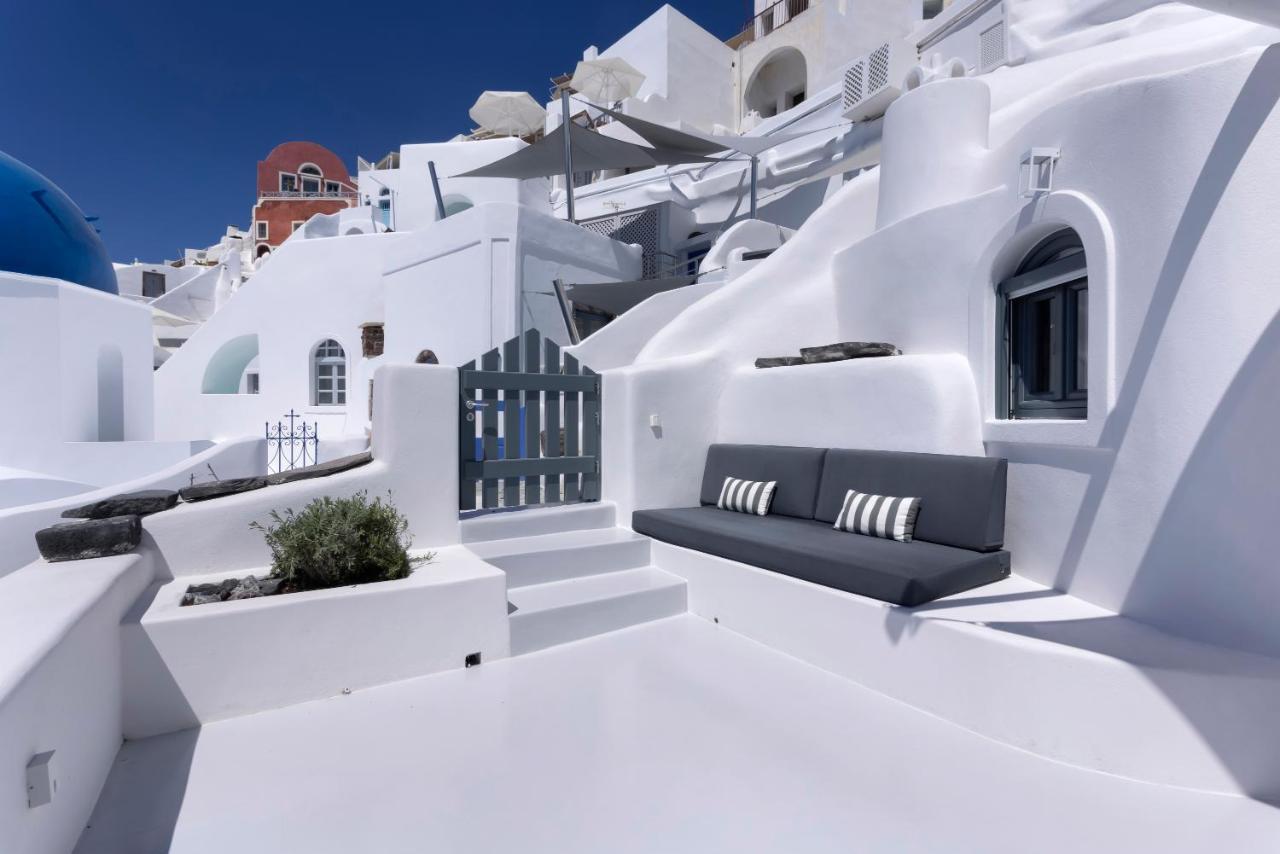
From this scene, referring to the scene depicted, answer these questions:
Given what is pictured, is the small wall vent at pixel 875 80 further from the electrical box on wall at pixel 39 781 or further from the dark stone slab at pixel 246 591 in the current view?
the electrical box on wall at pixel 39 781

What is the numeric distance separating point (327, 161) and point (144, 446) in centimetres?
3253

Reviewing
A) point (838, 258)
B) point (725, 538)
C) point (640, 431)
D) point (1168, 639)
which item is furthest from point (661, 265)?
point (1168, 639)

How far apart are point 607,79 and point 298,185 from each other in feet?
82.6

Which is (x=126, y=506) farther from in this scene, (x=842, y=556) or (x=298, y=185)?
(x=298, y=185)

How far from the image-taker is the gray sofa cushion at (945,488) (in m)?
4.19

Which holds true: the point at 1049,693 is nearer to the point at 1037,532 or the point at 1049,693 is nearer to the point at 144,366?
the point at 1037,532

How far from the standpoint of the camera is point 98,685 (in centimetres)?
283

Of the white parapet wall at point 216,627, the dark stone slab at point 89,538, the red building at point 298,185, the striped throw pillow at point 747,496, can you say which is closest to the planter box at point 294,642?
the white parapet wall at point 216,627

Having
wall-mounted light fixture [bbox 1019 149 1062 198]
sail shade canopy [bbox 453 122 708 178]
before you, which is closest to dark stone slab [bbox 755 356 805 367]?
wall-mounted light fixture [bbox 1019 149 1062 198]

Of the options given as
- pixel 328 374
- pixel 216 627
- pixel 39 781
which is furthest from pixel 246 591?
pixel 328 374

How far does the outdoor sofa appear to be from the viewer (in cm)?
388

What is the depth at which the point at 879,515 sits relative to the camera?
15.3ft

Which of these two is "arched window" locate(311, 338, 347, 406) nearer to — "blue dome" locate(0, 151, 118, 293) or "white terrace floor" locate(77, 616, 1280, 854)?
"blue dome" locate(0, 151, 118, 293)

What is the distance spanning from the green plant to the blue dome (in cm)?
980
